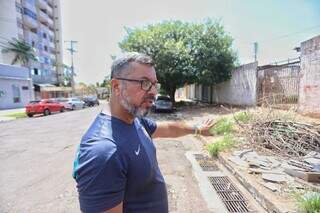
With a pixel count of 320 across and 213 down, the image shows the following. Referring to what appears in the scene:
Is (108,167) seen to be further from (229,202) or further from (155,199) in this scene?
(229,202)

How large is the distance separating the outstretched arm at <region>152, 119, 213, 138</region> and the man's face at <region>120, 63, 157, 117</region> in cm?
139

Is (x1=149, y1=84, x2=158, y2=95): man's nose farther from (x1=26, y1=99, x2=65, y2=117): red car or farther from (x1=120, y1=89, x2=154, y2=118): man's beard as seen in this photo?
(x1=26, y1=99, x2=65, y2=117): red car

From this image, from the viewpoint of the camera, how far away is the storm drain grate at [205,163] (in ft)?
19.9

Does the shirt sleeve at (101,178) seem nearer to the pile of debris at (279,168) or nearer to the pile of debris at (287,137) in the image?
the pile of debris at (279,168)

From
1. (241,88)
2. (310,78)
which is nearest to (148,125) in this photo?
(310,78)

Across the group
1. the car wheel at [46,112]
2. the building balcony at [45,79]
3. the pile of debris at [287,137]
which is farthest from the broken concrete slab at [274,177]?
the building balcony at [45,79]

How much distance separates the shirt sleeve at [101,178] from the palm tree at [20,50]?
152 feet

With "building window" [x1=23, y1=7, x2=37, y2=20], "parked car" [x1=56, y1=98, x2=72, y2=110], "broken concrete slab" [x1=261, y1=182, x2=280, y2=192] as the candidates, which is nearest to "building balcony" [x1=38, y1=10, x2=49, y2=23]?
"building window" [x1=23, y1=7, x2=37, y2=20]

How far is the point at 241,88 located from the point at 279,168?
14.5 meters

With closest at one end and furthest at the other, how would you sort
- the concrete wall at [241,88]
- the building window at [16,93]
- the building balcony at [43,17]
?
the concrete wall at [241,88] → the building window at [16,93] → the building balcony at [43,17]

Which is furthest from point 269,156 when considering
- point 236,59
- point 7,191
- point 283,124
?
point 236,59

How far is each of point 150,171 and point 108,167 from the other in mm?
325

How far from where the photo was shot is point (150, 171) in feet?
5.20

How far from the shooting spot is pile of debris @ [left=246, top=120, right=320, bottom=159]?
6227mm
